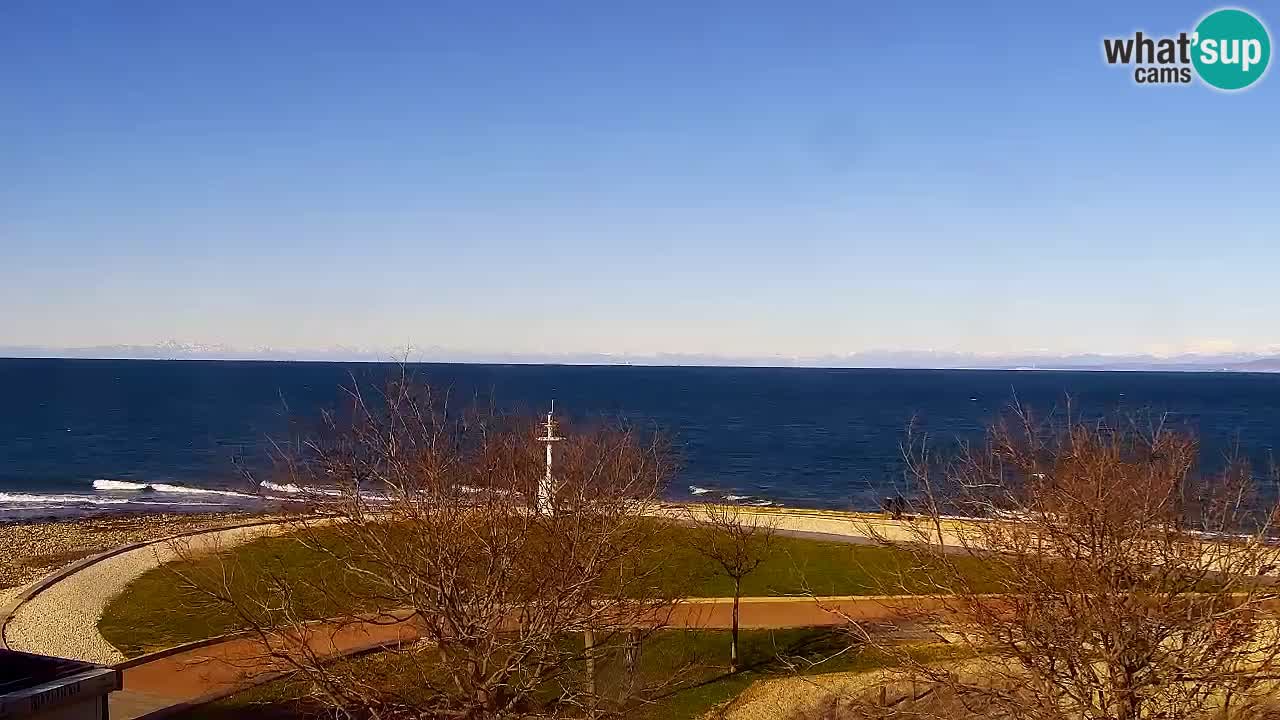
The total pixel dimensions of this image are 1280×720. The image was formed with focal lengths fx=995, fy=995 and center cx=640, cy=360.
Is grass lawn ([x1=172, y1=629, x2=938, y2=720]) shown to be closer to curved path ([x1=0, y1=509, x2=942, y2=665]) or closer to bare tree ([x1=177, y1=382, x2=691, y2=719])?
curved path ([x1=0, y1=509, x2=942, y2=665])

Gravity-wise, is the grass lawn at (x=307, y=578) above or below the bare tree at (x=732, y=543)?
below

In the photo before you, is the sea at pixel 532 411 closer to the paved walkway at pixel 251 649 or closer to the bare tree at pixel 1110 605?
the paved walkway at pixel 251 649

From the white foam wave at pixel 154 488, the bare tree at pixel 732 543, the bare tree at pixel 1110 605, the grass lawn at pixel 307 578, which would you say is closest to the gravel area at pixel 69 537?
the grass lawn at pixel 307 578

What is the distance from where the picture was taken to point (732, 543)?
25766 mm

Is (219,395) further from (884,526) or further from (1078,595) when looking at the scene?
(1078,595)

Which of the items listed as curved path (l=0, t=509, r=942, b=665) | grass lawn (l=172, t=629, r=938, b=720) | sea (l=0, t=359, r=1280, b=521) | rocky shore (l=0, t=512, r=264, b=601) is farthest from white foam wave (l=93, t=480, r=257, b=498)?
grass lawn (l=172, t=629, r=938, b=720)

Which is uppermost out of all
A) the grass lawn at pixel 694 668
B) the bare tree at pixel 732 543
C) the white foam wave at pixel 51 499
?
the bare tree at pixel 732 543

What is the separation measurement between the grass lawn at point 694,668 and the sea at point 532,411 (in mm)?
3467

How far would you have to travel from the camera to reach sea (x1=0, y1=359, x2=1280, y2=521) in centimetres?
5709

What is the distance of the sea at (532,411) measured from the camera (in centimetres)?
5709

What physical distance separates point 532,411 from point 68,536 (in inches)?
972

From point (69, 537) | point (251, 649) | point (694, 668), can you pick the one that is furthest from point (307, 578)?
point (69, 537)

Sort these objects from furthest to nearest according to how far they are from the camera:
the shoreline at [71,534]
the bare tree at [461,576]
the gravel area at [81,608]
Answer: the shoreline at [71,534] → the gravel area at [81,608] → the bare tree at [461,576]

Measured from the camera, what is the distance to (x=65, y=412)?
373ft
